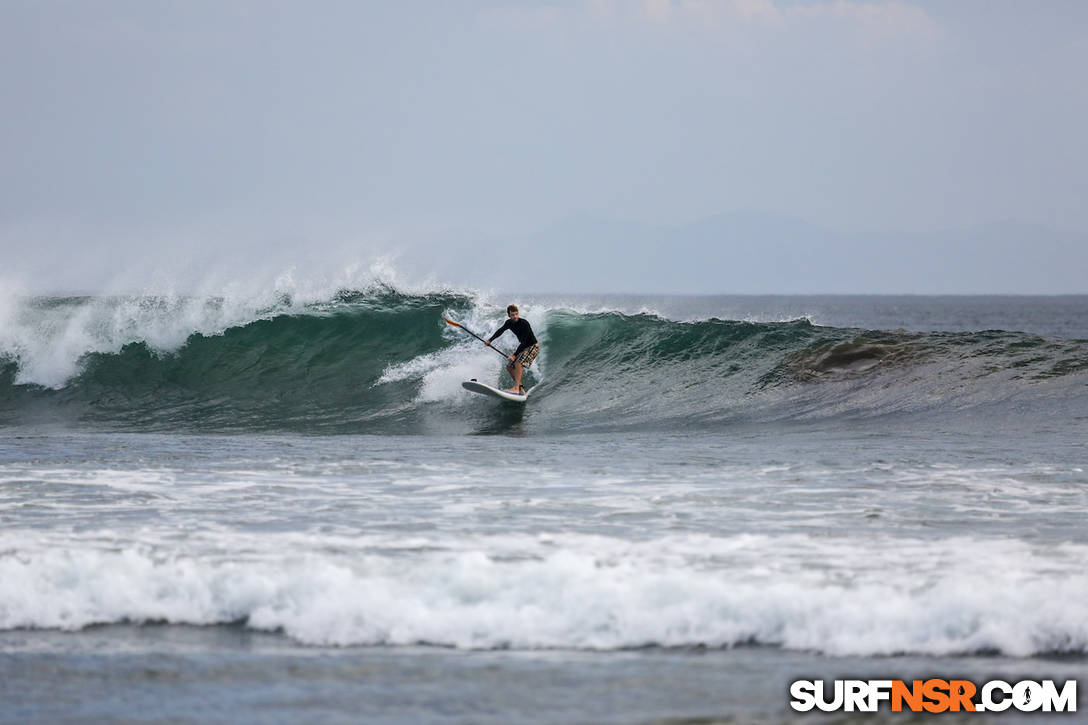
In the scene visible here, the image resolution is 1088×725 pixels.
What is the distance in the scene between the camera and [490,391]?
15.9 metres

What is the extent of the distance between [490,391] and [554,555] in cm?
967

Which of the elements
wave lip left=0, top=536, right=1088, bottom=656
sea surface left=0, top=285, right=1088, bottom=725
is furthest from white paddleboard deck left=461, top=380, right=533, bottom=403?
wave lip left=0, top=536, right=1088, bottom=656

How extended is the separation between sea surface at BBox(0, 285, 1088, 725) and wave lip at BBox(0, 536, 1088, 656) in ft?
0.06

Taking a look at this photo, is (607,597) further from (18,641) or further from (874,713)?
(18,641)

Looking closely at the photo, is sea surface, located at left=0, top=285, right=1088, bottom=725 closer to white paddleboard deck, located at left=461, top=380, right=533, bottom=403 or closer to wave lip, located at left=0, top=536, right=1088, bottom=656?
wave lip, located at left=0, top=536, right=1088, bottom=656

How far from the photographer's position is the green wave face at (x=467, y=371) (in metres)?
15.2

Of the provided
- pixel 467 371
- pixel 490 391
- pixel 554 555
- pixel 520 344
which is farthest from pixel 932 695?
pixel 467 371

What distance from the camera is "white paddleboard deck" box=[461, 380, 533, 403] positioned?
1569 centimetres

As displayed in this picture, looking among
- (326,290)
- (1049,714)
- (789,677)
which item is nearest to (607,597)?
(789,677)

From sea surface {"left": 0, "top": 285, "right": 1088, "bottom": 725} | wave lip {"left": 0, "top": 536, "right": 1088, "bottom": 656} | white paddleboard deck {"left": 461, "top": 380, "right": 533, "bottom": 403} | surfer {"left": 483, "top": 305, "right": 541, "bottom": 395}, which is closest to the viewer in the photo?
sea surface {"left": 0, "top": 285, "right": 1088, "bottom": 725}

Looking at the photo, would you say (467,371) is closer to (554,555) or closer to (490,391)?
(490,391)

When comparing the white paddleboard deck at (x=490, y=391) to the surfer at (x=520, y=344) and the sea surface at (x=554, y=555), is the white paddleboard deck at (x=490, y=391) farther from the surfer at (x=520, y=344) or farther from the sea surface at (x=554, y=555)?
the sea surface at (x=554, y=555)

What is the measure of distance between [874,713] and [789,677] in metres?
0.45

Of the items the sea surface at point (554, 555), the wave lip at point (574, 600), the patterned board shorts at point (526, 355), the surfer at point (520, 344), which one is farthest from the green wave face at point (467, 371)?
the wave lip at point (574, 600)
